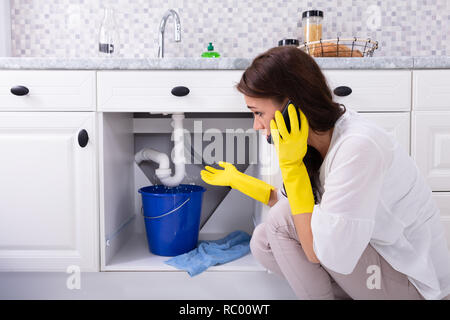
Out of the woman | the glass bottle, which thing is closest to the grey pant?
the woman

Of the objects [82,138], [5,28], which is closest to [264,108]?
[82,138]

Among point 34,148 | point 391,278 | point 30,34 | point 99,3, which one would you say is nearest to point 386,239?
point 391,278

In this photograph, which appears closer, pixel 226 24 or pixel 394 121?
pixel 394 121

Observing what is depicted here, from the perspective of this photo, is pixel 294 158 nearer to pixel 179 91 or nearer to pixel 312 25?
pixel 179 91

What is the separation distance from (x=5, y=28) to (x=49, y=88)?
2.56 ft

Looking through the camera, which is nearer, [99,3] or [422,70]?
[422,70]

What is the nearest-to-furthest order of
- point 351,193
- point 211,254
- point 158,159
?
1. point 351,193
2. point 211,254
3. point 158,159

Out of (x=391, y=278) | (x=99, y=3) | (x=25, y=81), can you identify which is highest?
(x=99, y=3)

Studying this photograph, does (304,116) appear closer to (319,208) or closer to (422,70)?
(319,208)

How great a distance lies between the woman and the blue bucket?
2.03ft

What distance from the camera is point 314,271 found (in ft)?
3.17

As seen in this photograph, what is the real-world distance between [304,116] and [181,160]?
74cm

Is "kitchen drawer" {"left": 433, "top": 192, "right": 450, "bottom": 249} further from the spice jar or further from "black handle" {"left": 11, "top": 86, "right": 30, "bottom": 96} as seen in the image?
"black handle" {"left": 11, "top": 86, "right": 30, "bottom": 96}
